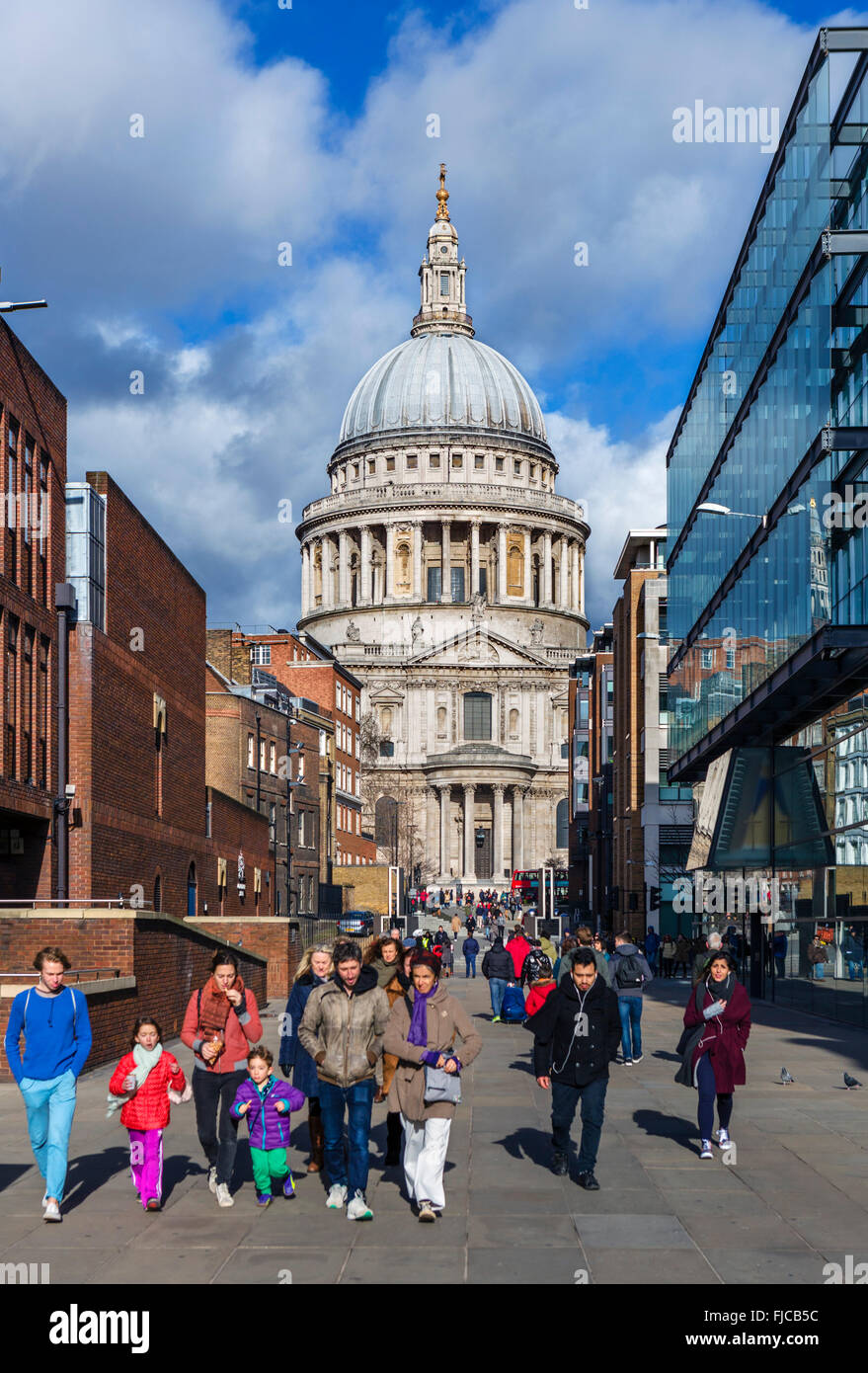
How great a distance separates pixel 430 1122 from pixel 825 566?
2067 cm

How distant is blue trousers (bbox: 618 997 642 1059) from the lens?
72.7ft

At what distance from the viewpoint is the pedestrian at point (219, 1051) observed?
12164 mm

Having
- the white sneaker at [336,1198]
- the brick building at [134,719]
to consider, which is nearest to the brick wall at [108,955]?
the brick building at [134,719]

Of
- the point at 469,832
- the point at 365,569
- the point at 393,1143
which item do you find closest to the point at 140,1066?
the point at 393,1143

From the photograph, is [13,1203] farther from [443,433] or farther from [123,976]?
[443,433]

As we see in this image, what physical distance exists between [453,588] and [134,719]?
130m

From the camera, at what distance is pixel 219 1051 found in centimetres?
1228

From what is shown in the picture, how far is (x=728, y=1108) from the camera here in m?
14.4

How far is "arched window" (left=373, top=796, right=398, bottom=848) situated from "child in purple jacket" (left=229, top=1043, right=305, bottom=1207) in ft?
377

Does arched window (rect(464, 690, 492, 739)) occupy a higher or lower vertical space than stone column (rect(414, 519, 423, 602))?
lower

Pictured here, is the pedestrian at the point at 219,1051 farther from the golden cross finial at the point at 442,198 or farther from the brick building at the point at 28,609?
the golden cross finial at the point at 442,198

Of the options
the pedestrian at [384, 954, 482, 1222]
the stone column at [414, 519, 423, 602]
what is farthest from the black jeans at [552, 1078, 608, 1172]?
the stone column at [414, 519, 423, 602]

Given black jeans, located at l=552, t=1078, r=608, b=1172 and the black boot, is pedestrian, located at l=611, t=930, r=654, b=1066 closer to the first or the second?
the black boot
